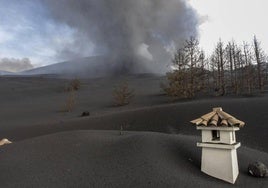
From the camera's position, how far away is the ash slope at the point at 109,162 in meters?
8.14

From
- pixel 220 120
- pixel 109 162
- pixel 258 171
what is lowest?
pixel 258 171

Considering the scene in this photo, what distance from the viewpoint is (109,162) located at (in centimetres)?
942

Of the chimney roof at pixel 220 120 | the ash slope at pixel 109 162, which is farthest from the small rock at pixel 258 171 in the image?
the chimney roof at pixel 220 120

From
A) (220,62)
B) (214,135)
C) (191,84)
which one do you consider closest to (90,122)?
(214,135)

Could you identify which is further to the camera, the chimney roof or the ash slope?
the chimney roof

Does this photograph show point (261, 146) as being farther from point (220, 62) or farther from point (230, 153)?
point (220, 62)

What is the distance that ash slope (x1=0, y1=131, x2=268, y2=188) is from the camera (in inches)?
320

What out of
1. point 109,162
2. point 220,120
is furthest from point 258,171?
point 109,162

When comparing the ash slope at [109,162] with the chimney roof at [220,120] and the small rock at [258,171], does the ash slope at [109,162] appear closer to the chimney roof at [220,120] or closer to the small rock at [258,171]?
the small rock at [258,171]

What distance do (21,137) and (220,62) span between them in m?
26.5

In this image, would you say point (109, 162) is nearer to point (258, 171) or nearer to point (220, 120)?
point (220, 120)

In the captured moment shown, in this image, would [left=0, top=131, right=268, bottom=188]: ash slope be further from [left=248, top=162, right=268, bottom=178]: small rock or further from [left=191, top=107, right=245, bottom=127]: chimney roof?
[left=191, top=107, right=245, bottom=127]: chimney roof

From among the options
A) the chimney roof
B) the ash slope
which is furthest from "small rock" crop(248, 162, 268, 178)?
the chimney roof

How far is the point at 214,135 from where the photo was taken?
369 inches
